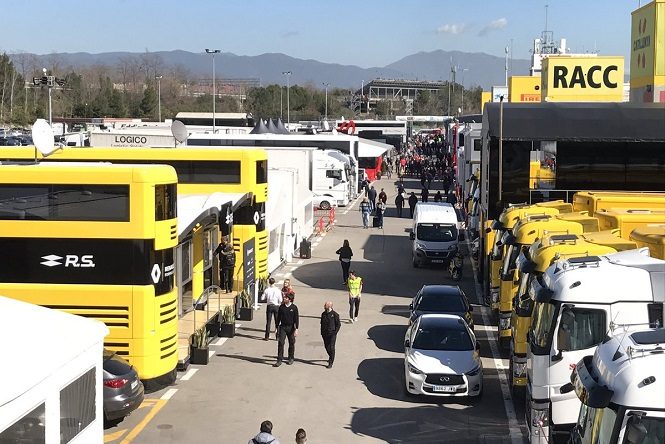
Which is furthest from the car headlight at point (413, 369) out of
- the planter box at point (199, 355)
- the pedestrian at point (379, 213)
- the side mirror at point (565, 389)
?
the pedestrian at point (379, 213)

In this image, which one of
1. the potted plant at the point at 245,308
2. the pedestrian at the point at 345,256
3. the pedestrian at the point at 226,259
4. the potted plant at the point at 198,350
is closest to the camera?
the potted plant at the point at 198,350

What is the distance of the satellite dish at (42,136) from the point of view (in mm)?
18641

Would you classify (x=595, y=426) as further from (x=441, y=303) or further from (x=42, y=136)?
(x=42, y=136)

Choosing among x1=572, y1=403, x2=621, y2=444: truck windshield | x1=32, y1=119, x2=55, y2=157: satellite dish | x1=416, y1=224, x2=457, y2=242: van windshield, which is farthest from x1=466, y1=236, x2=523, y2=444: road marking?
x1=32, y1=119, x2=55, y2=157: satellite dish

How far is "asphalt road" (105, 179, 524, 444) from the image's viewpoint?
15125 millimetres

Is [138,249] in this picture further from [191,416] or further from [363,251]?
[363,251]

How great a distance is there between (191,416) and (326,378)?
3.48 metres

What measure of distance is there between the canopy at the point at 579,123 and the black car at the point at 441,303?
573cm

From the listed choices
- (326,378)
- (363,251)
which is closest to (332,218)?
(363,251)

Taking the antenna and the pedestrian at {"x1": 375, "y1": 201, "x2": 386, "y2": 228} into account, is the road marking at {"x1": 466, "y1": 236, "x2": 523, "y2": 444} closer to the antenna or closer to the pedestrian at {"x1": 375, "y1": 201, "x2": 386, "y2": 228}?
the antenna

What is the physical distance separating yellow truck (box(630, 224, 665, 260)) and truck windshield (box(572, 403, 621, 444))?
5423mm

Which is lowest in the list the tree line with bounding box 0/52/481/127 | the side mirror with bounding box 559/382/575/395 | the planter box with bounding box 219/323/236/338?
the planter box with bounding box 219/323/236/338

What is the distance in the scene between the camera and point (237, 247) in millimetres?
24328

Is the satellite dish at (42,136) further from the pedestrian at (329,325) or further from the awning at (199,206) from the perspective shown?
the pedestrian at (329,325)
